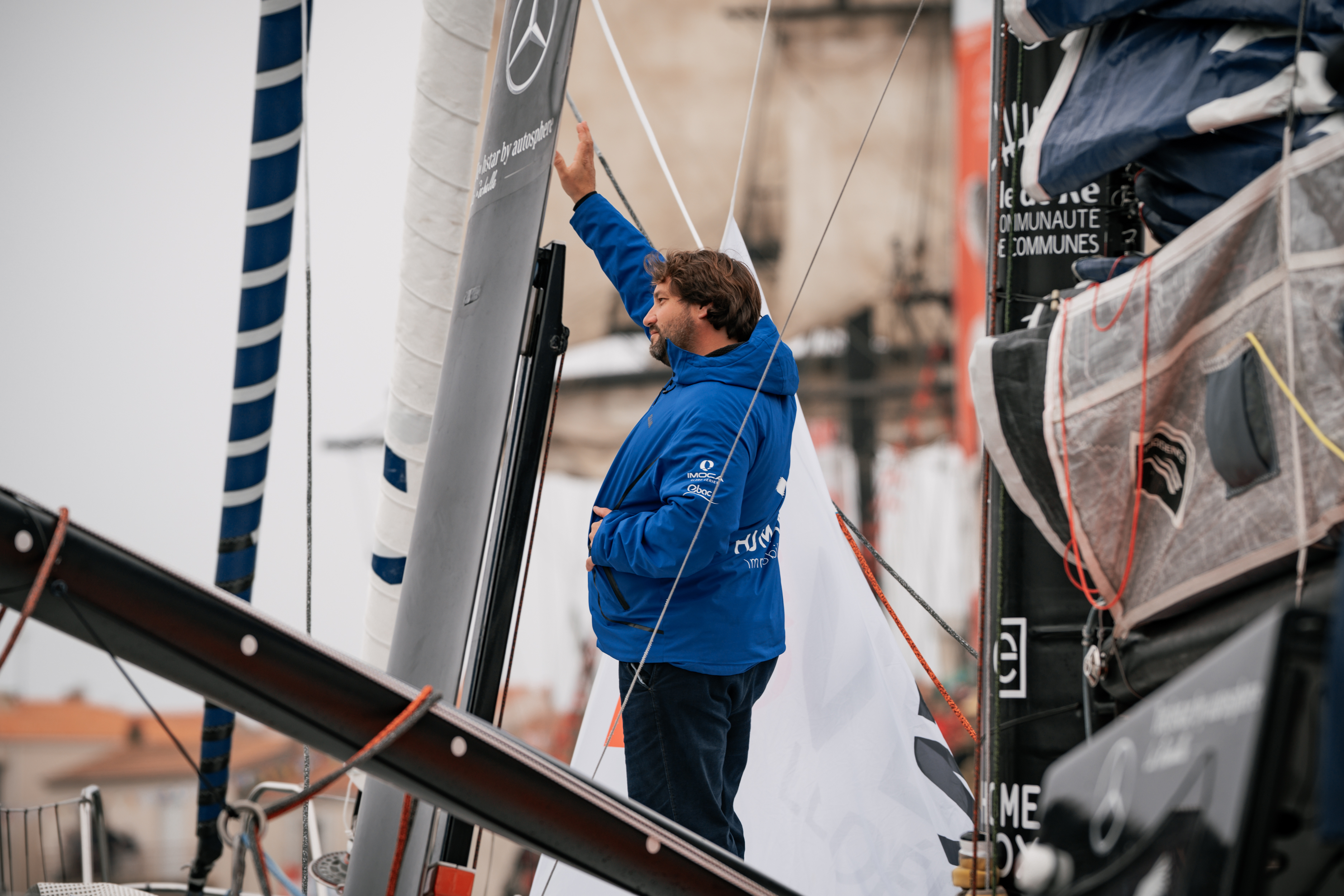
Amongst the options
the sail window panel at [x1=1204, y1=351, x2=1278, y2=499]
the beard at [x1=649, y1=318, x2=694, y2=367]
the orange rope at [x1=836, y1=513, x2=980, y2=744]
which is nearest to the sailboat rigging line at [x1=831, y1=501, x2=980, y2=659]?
the orange rope at [x1=836, y1=513, x2=980, y2=744]

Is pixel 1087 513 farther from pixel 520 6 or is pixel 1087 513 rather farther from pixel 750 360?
pixel 520 6

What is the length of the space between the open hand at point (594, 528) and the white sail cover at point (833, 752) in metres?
0.44

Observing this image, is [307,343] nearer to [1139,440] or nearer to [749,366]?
[749,366]

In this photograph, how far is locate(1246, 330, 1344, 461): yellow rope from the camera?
0.80m

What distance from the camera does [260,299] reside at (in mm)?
1952

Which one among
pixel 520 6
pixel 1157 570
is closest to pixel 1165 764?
pixel 1157 570

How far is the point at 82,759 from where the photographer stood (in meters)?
5.66

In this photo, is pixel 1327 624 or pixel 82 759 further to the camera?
pixel 82 759

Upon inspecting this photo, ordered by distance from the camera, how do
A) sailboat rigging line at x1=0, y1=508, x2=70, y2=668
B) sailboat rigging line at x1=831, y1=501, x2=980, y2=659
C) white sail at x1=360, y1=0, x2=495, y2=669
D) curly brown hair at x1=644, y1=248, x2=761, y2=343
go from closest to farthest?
1. sailboat rigging line at x1=0, y1=508, x2=70, y2=668
2. curly brown hair at x1=644, y1=248, x2=761, y2=343
3. sailboat rigging line at x1=831, y1=501, x2=980, y2=659
4. white sail at x1=360, y1=0, x2=495, y2=669

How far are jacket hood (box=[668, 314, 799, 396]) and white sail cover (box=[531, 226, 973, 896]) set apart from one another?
46 centimetres

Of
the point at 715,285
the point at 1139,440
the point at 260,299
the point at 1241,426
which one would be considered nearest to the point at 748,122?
the point at 715,285

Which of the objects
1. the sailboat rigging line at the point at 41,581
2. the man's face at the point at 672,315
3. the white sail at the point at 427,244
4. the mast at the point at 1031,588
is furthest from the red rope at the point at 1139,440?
the white sail at the point at 427,244

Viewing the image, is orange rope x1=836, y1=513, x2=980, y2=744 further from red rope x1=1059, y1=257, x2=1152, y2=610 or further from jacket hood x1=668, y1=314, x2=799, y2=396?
red rope x1=1059, y1=257, x2=1152, y2=610

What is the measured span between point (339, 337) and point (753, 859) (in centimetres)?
476
